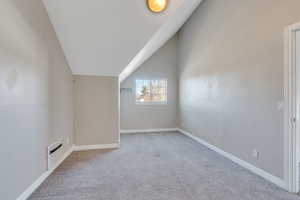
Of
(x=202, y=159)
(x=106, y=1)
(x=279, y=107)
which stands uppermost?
(x=106, y=1)

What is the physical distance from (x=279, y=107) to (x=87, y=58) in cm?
331

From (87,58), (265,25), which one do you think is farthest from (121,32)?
(265,25)

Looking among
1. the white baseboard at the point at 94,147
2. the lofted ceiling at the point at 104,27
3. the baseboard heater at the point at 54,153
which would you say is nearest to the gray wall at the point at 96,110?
the white baseboard at the point at 94,147

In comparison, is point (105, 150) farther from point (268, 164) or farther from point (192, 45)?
point (192, 45)

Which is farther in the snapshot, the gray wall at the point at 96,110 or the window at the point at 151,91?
the window at the point at 151,91

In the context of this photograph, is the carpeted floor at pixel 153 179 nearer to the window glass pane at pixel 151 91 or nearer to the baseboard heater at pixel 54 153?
the baseboard heater at pixel 54 153

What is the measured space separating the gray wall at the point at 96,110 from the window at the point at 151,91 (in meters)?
2.03

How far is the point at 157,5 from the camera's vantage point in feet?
9.45

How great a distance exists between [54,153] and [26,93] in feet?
4.13

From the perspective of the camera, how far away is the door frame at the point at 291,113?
7.43 feet

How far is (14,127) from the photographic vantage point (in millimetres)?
1979

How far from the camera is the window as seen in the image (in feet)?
20.8

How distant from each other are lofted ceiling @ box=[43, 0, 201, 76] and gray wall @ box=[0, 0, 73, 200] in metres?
0.25

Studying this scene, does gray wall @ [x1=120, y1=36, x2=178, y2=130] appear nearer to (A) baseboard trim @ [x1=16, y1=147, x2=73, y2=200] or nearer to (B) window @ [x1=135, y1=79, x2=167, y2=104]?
(B) window @ [x1=135, y1=79, x2=167, y2=104]
